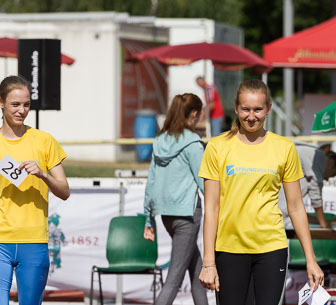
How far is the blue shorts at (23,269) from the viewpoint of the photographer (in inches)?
229

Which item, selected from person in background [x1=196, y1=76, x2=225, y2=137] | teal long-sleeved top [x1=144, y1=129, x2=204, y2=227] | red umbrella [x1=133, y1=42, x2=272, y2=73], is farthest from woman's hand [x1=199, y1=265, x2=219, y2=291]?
person in background [x1=196, y1=76, x2=225, y2=137]

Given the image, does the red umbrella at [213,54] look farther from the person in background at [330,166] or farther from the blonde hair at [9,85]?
the blonde hair at [9,85]

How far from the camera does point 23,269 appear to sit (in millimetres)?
5820

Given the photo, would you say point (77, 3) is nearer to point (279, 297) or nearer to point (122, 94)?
point (122, 94)

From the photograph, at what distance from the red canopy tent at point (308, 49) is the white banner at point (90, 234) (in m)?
3.50

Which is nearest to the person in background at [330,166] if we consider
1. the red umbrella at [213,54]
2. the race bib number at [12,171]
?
the race bib number at [12,171]

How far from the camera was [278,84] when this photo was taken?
165 feet

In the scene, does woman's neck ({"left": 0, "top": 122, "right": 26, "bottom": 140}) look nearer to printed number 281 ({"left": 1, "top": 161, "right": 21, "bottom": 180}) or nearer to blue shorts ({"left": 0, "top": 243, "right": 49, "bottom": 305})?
printed number 281 ({"left": 1, "top": 161, "right": 21, "bottom": 180})

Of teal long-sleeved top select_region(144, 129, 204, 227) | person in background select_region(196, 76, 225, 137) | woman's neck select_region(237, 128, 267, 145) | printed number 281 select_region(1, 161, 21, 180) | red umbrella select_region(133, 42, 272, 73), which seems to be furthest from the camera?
person in background select_region(196, 76, 225, 137)

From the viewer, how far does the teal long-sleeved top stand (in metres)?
7.45

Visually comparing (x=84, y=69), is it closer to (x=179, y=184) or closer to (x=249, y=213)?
(x=179, y=184)

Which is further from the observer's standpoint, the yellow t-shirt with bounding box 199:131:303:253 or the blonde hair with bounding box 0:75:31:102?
the blonde hair with bounding box 0:75:31:102

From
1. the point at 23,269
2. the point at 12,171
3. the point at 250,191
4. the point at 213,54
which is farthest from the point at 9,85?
the point at 213,54

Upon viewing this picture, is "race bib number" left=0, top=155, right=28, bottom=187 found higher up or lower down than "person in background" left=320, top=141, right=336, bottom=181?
higher up
